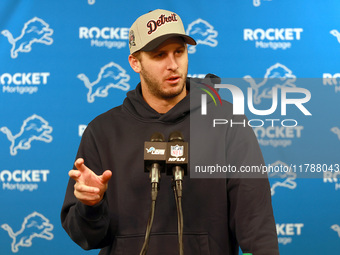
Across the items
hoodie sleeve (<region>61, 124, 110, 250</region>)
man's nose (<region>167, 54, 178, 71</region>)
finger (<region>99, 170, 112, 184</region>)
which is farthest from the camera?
man's nose (<region>167, 54, 178, 71</region>)

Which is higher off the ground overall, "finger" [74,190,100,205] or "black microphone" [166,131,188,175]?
"black microphone" [166,131,188,175]

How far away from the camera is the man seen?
48.0 inches

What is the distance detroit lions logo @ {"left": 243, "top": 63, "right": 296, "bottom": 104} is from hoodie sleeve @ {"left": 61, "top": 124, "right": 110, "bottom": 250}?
1328 mm

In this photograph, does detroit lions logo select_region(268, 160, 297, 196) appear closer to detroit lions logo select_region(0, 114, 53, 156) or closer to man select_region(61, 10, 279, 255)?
man select_region(61, 10, 279, 255)

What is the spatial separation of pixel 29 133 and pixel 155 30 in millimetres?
1369

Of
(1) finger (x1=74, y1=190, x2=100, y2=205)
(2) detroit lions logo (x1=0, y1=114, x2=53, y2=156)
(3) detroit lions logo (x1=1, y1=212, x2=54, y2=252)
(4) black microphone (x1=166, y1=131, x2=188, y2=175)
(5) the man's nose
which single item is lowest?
(3) detroit lions logo (x1=1, y1=212, x2=54, y2=252)

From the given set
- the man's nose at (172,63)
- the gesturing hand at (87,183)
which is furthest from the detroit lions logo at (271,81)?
the gesturing hand at (87,183)

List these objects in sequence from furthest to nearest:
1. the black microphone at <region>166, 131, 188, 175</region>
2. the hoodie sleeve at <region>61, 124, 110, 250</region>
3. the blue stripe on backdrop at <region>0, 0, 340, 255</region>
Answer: the blue stripe on backdrop at <region>0, 0, 340, 255</region>
the hoodie sleeve at <region>61, 124, 110, 250</region>
the black microphone at <region>166, 131, 188, 175</region>

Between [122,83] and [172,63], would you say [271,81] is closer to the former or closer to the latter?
[122,83]

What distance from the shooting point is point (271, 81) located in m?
2.47

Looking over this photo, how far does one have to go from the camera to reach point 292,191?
96.6 inches

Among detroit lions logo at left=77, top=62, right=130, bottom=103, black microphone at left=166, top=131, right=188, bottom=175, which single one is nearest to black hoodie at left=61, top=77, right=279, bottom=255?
black microphone at left=166, top=131, right=188, bottom=175

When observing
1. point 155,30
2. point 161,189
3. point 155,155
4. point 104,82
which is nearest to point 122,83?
point 104,82

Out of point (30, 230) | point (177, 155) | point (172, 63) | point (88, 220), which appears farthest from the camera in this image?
point (30, 230)
